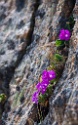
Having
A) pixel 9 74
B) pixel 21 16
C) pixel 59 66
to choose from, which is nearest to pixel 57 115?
pixel 59 66

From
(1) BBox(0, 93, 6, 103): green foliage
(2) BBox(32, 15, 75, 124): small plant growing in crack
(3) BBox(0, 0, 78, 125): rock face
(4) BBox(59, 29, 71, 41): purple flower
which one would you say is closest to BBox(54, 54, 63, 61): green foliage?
(2) BBox(32, 15, 75, 124): small plant growing in crack

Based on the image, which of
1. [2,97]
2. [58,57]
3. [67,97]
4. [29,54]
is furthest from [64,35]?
[2,97]

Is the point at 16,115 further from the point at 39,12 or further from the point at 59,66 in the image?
the point at 39,12

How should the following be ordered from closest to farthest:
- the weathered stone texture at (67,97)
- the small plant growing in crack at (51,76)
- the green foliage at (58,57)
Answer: the weathered stone texture at (67,97) < the small plant growing in crack at (51,76) < the green foliage at (58,57)

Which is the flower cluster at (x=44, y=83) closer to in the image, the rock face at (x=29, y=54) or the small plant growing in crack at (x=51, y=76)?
the small plant growing in crack at (x=51, y=76)

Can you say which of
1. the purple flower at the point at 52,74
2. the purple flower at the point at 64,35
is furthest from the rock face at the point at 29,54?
the purple flower at the point at 64,35

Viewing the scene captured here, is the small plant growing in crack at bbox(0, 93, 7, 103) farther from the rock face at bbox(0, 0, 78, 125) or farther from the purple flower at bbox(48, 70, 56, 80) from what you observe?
the purple flower at bbox(48, 70, 56, 80)
